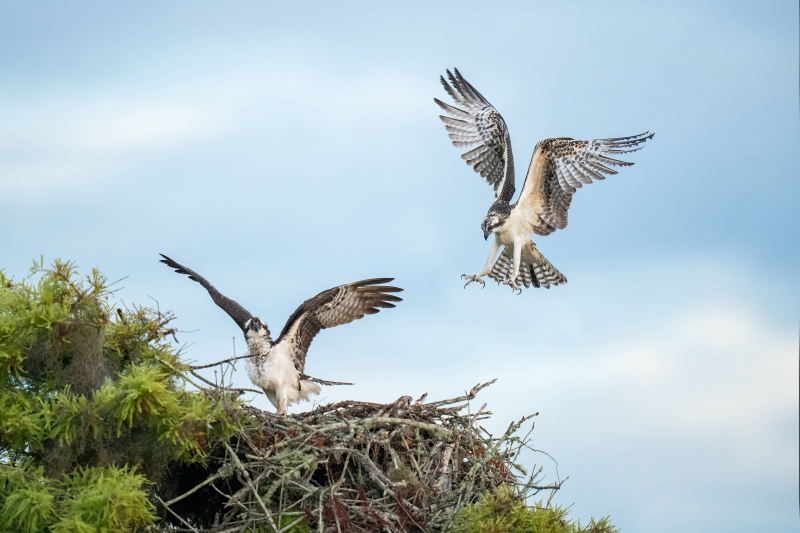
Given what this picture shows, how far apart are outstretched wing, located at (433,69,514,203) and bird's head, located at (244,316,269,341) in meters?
4.07

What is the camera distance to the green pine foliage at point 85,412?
20.9 feet

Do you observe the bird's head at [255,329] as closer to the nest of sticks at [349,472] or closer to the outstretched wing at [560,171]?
the nest of sticks at [349,472]

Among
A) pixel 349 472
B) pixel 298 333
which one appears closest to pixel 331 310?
pixel 298 333

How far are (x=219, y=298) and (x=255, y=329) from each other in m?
0.78

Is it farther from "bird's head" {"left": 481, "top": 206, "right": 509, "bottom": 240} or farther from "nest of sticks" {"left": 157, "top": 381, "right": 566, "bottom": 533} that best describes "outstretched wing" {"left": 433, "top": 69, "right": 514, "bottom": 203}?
"nest of sticks" {"left": 157, "top": 381, "right": 566, "bottom": 533}

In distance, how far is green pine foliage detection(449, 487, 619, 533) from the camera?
6610 mm

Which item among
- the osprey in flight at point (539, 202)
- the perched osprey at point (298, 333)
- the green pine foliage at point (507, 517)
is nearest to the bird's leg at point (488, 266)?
the osprey in flight at point (539, 202)

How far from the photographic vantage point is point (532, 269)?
1115 cm

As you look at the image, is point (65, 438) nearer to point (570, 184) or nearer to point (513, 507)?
point (513, 507)

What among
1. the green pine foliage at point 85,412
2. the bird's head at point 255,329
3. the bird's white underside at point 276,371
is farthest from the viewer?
the bird's head at point 255,329

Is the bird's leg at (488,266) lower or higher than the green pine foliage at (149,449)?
higher

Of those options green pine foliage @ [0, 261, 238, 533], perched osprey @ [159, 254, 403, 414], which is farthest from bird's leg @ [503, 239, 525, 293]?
green pine foliage @ [0, 261, 238, 533]

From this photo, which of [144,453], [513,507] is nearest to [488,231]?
[513,507]

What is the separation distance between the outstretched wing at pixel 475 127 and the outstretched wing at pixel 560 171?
1.03 m
